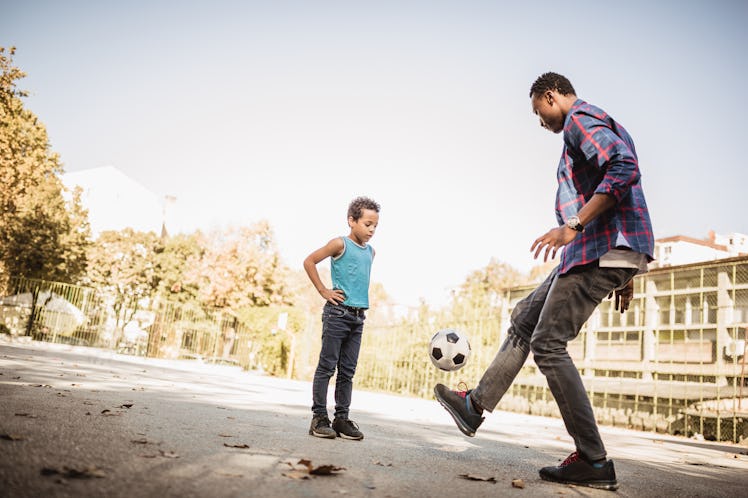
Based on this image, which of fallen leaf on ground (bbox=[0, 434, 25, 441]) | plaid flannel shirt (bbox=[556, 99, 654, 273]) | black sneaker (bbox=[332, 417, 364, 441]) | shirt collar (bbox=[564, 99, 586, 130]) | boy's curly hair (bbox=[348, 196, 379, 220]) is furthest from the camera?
boy's curly hair (bbox=[348, 196, 379, 220])

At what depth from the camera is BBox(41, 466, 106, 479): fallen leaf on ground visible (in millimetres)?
1701

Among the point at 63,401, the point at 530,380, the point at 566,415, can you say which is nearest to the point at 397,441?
the point at 566,415

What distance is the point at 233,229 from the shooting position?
30.5 m

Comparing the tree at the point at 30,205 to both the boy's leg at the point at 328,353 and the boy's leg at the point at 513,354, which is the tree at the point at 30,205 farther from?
the boy's leg at the point at 513,354

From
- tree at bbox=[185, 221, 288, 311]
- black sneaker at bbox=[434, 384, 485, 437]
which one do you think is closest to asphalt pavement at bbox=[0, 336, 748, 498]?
black sneaker at bbox=[434, 384, 485, 437]

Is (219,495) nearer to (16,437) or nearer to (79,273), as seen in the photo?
(16,437)

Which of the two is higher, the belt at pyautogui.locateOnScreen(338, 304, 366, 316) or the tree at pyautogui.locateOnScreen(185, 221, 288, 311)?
the tree at pyautogui.locateOnScreen(185, 221, 288, 311)

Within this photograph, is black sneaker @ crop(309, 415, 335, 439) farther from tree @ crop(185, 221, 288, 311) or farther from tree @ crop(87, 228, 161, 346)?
tree @ crop(87, 228, 161, 346)

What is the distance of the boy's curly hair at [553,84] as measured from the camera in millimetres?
3012

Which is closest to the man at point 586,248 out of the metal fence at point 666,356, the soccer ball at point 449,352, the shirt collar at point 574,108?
the shirt collar at point 574,108

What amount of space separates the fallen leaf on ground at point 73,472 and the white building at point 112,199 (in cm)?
4133

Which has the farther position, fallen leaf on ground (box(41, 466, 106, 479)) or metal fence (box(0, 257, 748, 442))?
metal fence (box(0, 257, 748, 442))

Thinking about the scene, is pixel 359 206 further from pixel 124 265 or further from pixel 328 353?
pixel 124 265

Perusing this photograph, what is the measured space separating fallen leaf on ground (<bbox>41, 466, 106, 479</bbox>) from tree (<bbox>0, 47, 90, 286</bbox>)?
66.8 feet
